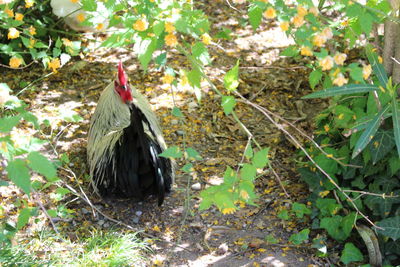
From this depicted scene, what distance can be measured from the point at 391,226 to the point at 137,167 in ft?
5.26

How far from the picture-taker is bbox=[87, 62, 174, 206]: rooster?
3.50m

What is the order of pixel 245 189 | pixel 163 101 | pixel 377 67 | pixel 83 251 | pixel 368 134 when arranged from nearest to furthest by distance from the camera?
1. pixel 245 189
2. pixel 368 134
3. pixel 377 67
4. pixel 83 251
5. pixel 163 101

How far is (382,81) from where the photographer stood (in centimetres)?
280

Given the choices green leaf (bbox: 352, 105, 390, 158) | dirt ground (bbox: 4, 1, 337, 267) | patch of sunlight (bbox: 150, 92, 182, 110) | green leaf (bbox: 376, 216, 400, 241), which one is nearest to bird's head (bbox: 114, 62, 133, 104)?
dirt ground (bbox: 4, 1, 337, 267)

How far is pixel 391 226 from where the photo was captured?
123 inches

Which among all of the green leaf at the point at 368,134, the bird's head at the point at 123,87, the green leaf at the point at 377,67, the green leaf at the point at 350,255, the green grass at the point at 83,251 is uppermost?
the green leaf at the point at 377,67

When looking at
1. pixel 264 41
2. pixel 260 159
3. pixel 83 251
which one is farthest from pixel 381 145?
pixel 264 41

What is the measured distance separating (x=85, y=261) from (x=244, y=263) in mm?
956

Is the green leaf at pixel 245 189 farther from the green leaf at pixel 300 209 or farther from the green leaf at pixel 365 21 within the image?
the green leaf at pixel 300 209

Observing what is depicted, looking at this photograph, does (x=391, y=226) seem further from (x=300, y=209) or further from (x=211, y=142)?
(x=211, y=142)

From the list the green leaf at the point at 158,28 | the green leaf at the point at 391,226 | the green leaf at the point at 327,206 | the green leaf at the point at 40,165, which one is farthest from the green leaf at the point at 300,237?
the green leaf at the point at 40,165

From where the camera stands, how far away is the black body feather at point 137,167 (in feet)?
11.4

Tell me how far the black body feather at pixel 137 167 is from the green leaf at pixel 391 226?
1370 millimetres

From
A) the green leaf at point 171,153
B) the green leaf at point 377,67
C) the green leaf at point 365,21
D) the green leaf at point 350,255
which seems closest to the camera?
the green leaf at point 365,21
